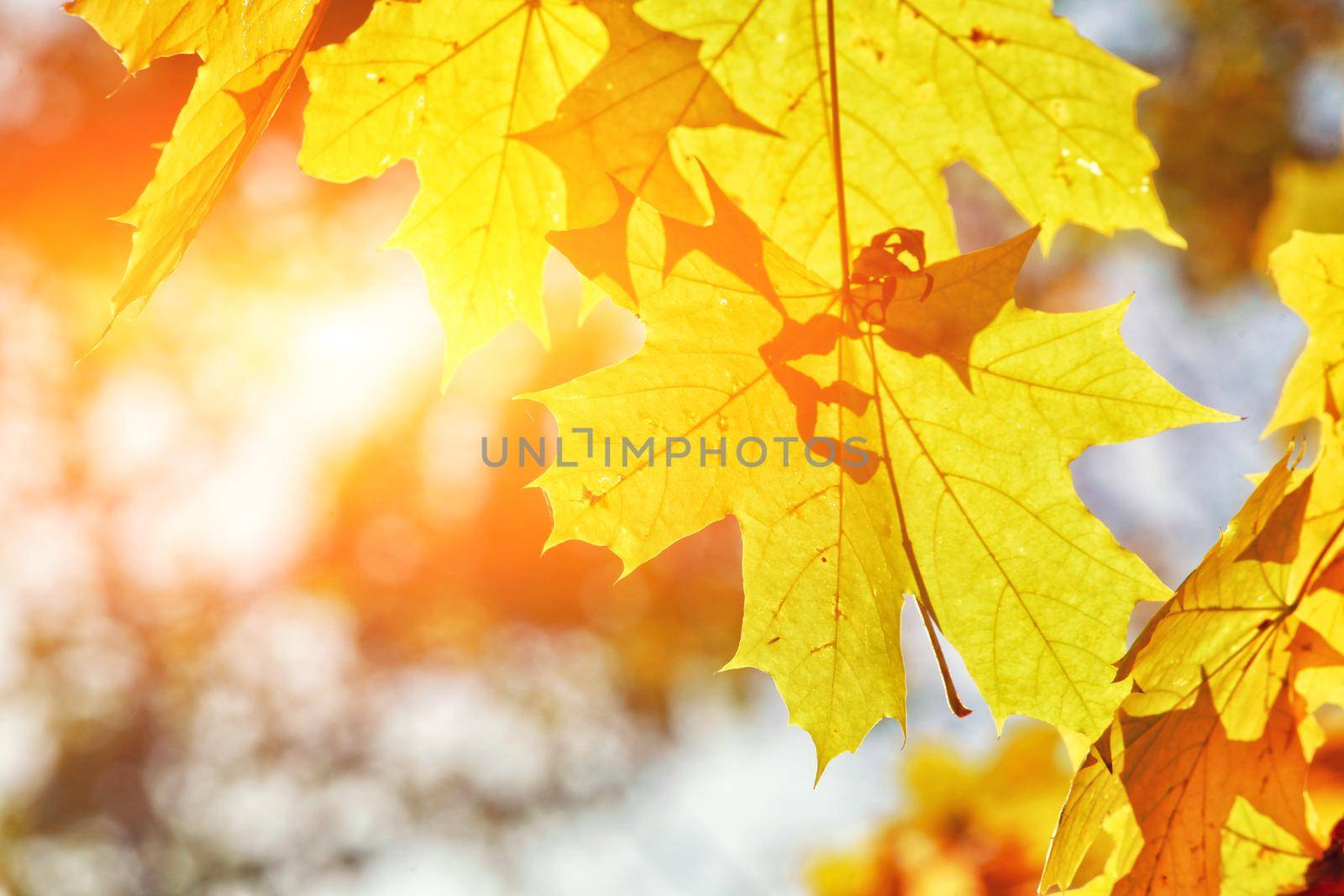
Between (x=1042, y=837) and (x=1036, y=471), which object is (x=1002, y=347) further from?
(x=1042, y=837)

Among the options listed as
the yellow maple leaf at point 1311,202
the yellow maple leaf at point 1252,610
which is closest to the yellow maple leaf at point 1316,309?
the yellow maple leaf at point 1252,610

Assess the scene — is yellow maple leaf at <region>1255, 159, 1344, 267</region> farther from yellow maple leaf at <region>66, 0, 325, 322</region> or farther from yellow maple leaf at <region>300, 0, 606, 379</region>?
yellow maple leaf at <region>66, 0, 325, 322</region>

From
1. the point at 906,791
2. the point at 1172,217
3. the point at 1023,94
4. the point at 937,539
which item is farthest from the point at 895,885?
the point at 1172,217

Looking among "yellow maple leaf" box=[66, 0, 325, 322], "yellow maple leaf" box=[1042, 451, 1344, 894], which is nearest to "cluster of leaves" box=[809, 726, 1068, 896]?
"yellow maple leaf" box=[1042, 451, 1344, 894]

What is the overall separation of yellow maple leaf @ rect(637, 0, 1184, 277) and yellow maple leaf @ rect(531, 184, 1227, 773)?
19 centimetres

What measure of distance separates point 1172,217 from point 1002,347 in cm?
958

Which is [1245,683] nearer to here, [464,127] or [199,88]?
[464,127]

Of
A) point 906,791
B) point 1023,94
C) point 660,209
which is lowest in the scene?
point 906,791

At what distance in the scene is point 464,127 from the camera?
1362 millimetres

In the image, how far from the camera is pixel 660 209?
1.25 m

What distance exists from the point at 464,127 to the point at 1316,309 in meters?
1.13

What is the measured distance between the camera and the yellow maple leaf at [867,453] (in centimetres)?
109

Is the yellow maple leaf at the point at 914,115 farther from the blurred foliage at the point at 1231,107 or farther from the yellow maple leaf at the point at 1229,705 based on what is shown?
the blurred foliage at the point at 1231,107

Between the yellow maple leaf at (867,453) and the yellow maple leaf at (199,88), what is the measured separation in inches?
14.8
